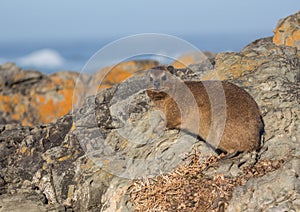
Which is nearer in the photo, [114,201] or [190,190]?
[190,190]

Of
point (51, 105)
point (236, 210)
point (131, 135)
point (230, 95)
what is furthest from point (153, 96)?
point (51, 105)

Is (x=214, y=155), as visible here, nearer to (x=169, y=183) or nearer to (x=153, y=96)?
(x=169, y=183)

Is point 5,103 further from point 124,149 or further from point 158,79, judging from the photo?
point 124,149

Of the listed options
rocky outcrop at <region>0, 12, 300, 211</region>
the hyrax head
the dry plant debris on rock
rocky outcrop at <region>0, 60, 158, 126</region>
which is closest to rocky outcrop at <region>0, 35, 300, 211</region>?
rocky outcrop at <region>0, 12, 300, 211</region>

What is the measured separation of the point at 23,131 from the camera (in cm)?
1062

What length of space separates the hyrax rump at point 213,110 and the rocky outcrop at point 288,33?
3.53 metres

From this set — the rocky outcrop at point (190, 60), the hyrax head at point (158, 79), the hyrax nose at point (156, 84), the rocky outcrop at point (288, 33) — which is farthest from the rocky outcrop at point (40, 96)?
the rocky outcrop at point (288, 33)

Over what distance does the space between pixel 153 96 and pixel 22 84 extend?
7.68 metres

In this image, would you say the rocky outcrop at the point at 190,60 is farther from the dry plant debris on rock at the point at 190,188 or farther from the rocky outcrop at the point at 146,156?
the dry plant debris on rock at the point at 190,188

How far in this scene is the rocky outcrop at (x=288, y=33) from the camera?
38.4ft

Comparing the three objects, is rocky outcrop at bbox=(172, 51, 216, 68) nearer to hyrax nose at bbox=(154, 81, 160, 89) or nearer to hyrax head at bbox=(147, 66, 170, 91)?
hyrax head at bbox=(147, 66, 170, 91)

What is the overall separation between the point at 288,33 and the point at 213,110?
447 cm

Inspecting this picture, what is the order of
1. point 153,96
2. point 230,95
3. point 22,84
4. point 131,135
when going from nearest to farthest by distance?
point 230,95
point 131,135
point 153,96
point 22,84

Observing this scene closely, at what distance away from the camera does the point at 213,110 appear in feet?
27.2
